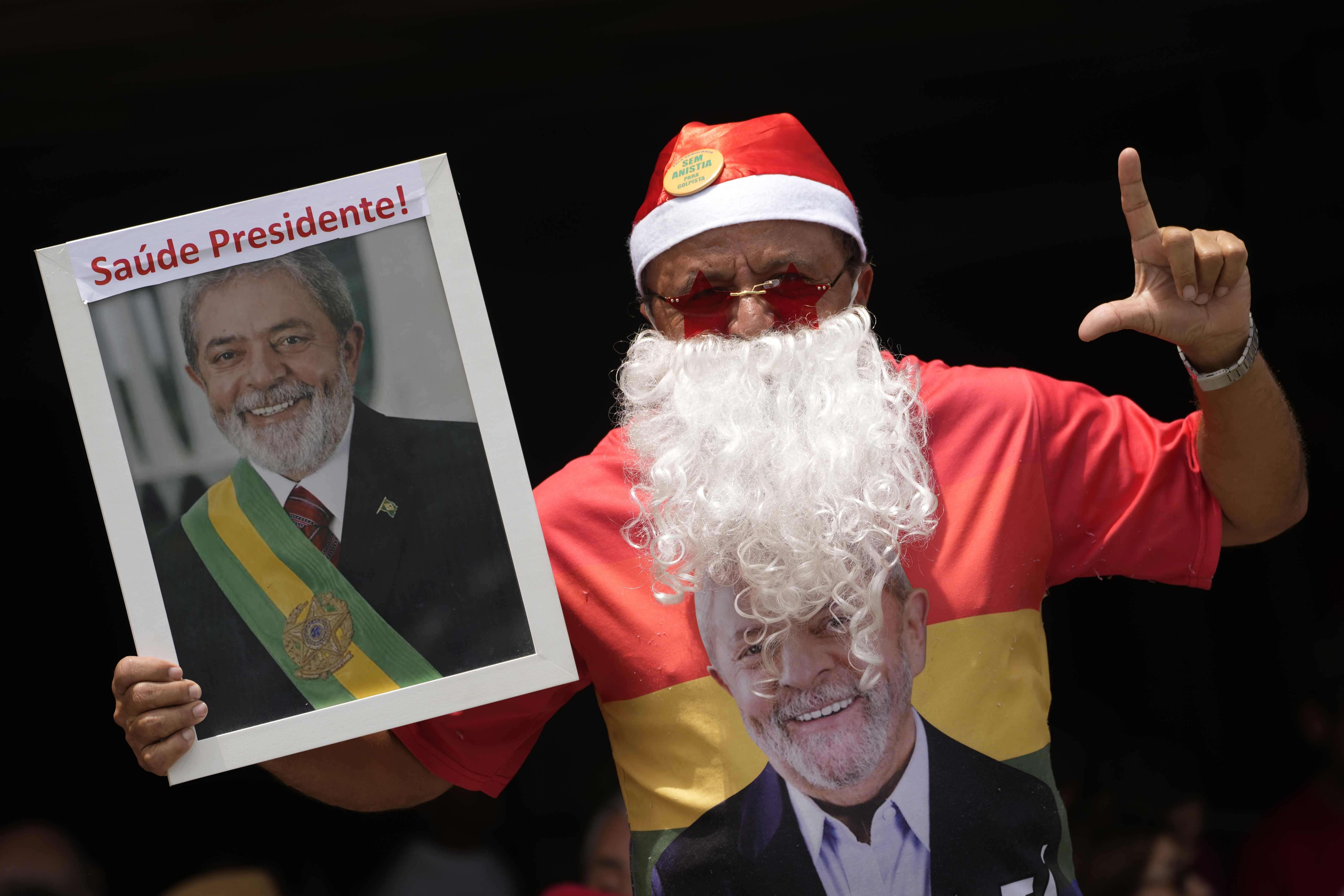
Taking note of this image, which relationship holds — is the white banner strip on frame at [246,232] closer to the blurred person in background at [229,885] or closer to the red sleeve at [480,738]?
the red sleeve at [480,738]

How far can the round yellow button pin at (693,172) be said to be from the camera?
194 centimetres

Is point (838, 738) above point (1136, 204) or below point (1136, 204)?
below

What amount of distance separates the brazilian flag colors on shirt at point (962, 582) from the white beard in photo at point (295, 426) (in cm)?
40

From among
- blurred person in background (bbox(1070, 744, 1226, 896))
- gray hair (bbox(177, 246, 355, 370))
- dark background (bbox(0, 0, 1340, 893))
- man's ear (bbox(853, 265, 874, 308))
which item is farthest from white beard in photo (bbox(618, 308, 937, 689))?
blurred person in background (bbox(1070, 744, 1226, 896))

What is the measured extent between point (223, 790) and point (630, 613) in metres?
3.63

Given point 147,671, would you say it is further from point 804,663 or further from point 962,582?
point 962,582

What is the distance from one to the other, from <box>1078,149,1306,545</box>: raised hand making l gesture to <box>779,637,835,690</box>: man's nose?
1.92 feet

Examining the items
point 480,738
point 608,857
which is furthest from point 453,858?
point 480,738

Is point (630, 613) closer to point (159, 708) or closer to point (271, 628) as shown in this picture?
point (271, 628)

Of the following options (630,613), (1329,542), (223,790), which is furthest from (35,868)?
(1329,542)

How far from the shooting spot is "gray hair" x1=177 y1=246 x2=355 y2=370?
5.01 feet

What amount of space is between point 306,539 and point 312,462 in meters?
0.11

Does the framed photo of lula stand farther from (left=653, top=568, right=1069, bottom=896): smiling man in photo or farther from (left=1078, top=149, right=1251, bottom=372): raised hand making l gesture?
(left=1078, top=149, right=1251, bottom=372): raised hand making l gesture

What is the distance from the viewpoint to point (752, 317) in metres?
1.83
